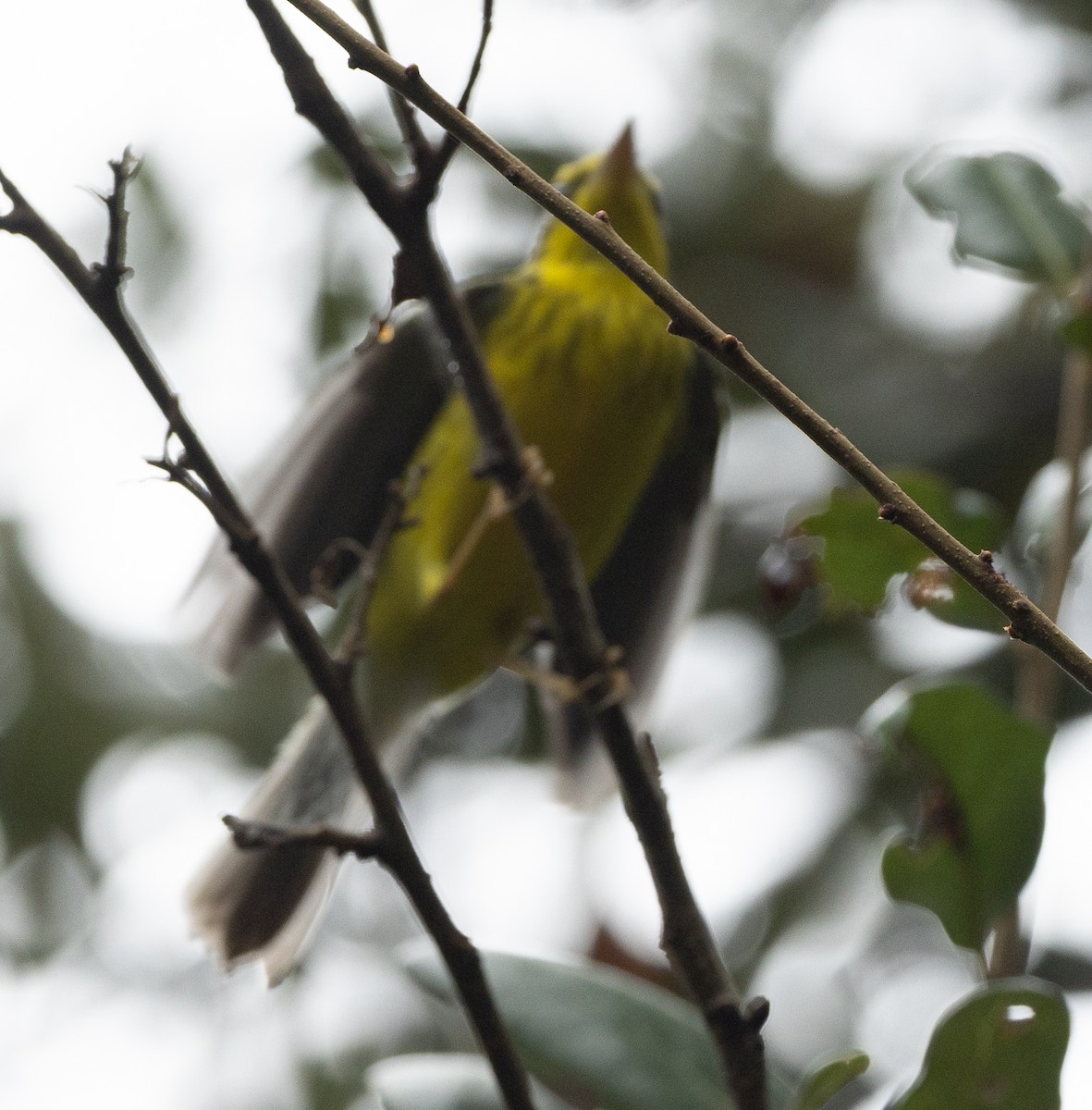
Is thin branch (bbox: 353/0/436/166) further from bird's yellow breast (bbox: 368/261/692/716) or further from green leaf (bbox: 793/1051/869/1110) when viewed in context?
bird's yellow breast (bbox: 368/261/692/716)

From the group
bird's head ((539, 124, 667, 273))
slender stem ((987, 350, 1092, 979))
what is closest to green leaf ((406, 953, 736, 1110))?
slender stem ((987, 350, 1092, 979))

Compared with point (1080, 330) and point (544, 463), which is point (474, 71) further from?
point (544, 463)

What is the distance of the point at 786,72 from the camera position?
4910mm

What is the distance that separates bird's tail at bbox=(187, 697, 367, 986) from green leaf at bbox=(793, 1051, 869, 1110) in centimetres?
92

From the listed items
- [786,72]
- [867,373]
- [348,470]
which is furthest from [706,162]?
[348,470]

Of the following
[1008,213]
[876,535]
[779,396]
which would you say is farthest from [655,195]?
[779,396]

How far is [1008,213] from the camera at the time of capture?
213 cm

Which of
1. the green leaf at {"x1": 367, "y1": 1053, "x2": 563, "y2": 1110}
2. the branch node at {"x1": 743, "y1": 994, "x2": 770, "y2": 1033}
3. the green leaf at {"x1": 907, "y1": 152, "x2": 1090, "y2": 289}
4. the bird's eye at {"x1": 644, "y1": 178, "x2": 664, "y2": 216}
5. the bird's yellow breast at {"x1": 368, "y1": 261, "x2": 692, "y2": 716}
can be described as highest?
the bird's eye at {"x1": 644, "y1": 178, "x2": 664, "y2": 216}

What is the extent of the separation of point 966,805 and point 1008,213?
2.86ft

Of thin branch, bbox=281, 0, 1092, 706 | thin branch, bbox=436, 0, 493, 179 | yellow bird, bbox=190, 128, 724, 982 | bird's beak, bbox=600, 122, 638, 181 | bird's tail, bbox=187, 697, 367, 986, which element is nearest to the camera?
thin branch, bbox=281, 0, 1092, 706

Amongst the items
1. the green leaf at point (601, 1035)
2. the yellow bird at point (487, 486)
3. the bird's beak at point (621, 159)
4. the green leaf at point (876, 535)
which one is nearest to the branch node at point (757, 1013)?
the green leaf at point (601, 1035)

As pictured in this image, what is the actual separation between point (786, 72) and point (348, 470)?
2.50 metres

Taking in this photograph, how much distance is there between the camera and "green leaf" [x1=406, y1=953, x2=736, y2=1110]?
5.62 ft

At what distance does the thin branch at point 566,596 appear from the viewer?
141 cm
